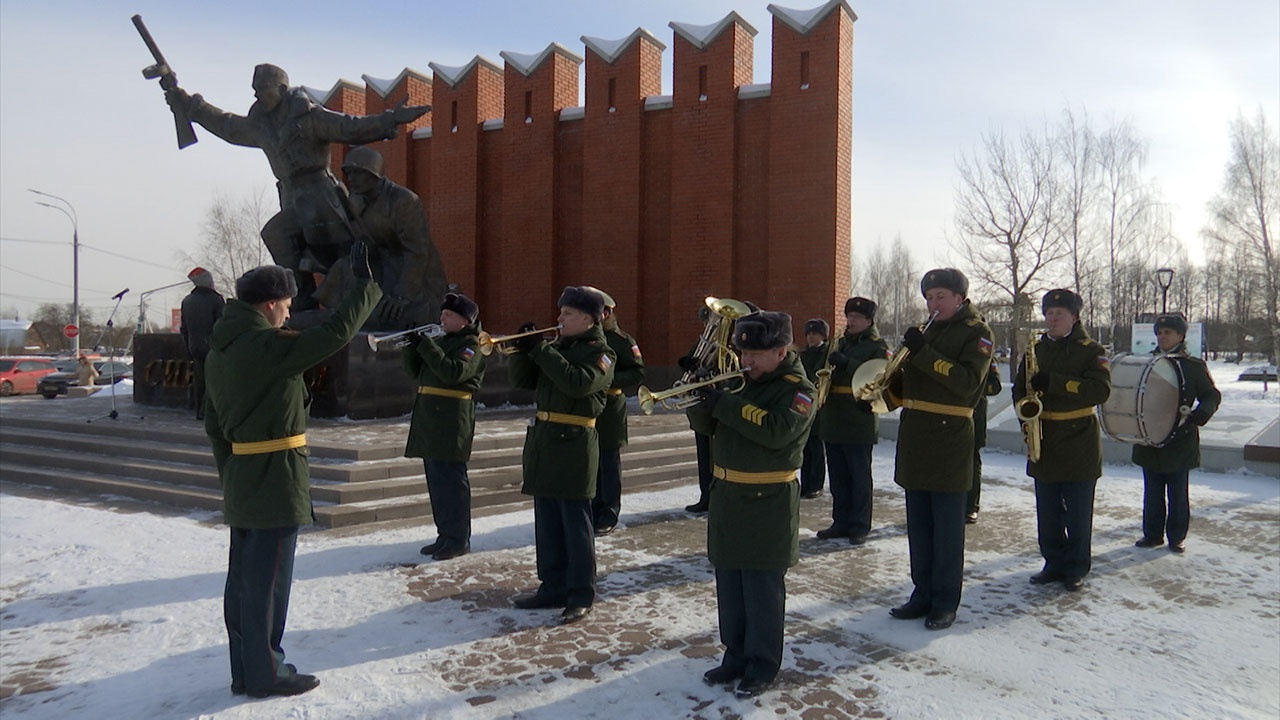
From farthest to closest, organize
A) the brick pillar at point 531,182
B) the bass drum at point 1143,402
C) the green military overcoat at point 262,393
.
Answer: the brick pillar at point 531,182, the bass drum at point 1143,402, the green military overcoat at point 262,393

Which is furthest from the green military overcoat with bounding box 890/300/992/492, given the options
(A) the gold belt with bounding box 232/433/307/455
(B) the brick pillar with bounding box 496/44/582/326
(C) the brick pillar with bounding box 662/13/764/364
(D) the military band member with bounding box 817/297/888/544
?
(B) the brick pillar with bounding box 496/44/582/326

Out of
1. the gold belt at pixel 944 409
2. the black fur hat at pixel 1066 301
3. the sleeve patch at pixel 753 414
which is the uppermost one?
the black fur hat at pixel 1066 301

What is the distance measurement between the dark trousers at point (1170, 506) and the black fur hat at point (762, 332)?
15.5 feet

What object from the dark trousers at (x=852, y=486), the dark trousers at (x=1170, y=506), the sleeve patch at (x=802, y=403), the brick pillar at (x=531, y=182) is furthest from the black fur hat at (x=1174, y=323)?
the brick pillar at (x=531, y=182)

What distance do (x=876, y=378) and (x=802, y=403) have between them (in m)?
1.34

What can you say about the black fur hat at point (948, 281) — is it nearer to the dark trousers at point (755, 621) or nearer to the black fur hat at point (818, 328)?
the dark trousers at point (755, 621)

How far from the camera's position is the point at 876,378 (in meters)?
4.79

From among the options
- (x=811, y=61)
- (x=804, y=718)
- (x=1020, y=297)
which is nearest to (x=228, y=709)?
(x=804, y=718)

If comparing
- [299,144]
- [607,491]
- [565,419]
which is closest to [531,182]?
[299,144]

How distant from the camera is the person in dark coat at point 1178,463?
262 inches

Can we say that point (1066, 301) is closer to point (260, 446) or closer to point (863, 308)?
point (863, 308)

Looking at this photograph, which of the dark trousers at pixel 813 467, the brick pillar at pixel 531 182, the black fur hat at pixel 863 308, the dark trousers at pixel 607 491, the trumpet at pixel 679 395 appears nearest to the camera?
the trumpet at pixel 679 395

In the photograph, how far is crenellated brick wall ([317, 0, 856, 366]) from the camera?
15320mm

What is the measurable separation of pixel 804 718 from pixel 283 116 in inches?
445
